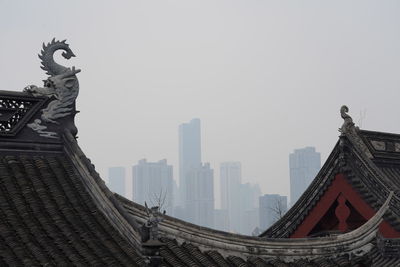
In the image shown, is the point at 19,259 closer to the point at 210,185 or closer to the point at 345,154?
the point at 345,154

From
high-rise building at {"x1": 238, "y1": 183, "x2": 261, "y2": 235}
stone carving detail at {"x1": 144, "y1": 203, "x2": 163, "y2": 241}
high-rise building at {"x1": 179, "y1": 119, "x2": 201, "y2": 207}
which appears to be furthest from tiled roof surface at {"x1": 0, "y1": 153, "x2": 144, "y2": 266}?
high-rise building at {"x1": 179, "y1": 119, "x2": 201, "y2": 207}

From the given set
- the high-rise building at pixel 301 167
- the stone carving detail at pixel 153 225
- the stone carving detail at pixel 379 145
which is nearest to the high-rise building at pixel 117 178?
the high-rise building at pixel 301 167

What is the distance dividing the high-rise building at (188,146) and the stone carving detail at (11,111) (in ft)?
531

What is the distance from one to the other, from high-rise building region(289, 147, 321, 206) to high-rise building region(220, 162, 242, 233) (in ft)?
157

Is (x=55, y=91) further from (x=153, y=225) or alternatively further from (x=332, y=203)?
(x=332, y=203)

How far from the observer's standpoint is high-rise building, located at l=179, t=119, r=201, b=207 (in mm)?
175000

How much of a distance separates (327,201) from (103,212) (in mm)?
9110

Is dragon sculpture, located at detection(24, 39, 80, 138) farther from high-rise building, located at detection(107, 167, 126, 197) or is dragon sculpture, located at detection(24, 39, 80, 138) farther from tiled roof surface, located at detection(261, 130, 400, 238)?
high-rise building, located at detection(107, 167, 126, 197)

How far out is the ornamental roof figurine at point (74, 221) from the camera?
7574mm

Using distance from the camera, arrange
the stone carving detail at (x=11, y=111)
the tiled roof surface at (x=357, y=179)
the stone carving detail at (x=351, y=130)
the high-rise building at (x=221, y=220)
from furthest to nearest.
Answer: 1. the high-rise building at (x=221, y=220)
2. the stone carving detail at (x=351, y=130)
3. the tiled roof surface at (x=357, y=179)
4. the stone carving detail at (x=11, y=111)

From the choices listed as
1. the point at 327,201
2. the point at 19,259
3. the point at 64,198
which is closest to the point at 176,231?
the point at 64,198

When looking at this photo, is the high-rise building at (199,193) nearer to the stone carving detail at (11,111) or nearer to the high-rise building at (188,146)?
the high-rise building at (188,146)

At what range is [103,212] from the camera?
28.4 feet

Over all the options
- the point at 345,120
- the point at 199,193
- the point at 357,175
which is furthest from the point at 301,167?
the point at 357,175
